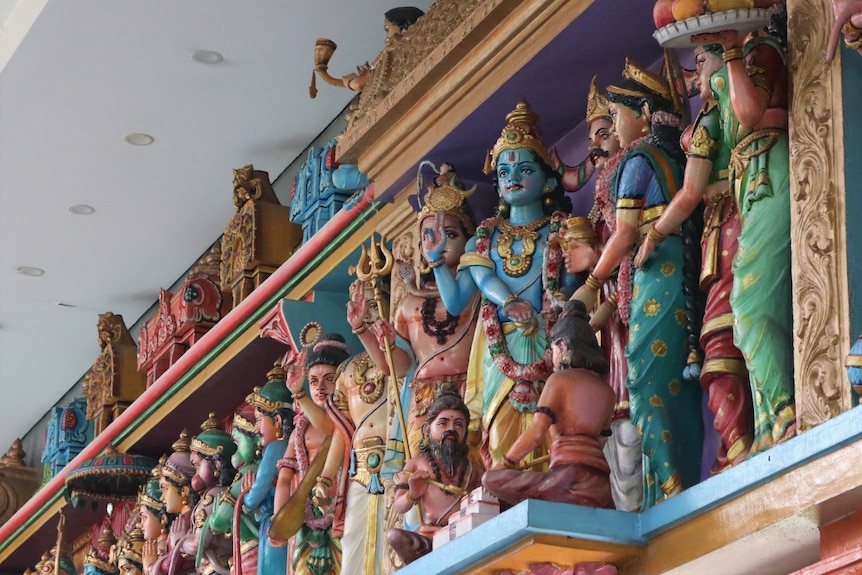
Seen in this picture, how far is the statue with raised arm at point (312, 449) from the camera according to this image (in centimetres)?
551

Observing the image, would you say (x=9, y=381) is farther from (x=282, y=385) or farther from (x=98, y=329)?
(x=282, y=385)

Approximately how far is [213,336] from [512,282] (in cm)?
256

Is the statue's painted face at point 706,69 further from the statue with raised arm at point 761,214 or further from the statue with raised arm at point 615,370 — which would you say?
the statue with raised arm at point 615,370

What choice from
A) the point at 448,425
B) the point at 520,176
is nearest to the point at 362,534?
the point at 448,425

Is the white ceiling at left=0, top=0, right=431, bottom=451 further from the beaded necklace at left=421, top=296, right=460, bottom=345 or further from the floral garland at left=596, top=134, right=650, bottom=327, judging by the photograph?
the floral garland at left=596, top=134, right=650, bottom=327

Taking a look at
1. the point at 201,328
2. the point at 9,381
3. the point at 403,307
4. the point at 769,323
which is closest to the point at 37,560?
the point at 9,381

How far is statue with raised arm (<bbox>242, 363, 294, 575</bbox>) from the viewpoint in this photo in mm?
5848

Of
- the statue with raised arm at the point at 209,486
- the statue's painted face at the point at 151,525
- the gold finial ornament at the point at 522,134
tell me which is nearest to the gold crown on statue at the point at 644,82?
the gold finial ornament at the point at 522,134

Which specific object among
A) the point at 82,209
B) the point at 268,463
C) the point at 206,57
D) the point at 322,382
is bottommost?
the point at 268,463

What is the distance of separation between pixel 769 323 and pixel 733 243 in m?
0.33

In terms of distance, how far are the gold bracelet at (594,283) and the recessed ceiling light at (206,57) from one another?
2939 mm

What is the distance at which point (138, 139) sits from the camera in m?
7.30

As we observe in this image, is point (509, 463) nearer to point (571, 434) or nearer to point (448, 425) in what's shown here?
point (571, 434)

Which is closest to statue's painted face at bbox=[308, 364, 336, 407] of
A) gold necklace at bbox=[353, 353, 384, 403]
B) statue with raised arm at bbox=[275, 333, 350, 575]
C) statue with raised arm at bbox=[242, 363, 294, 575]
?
statue with raised arm at bbox=[275, 333, 350, 575]
